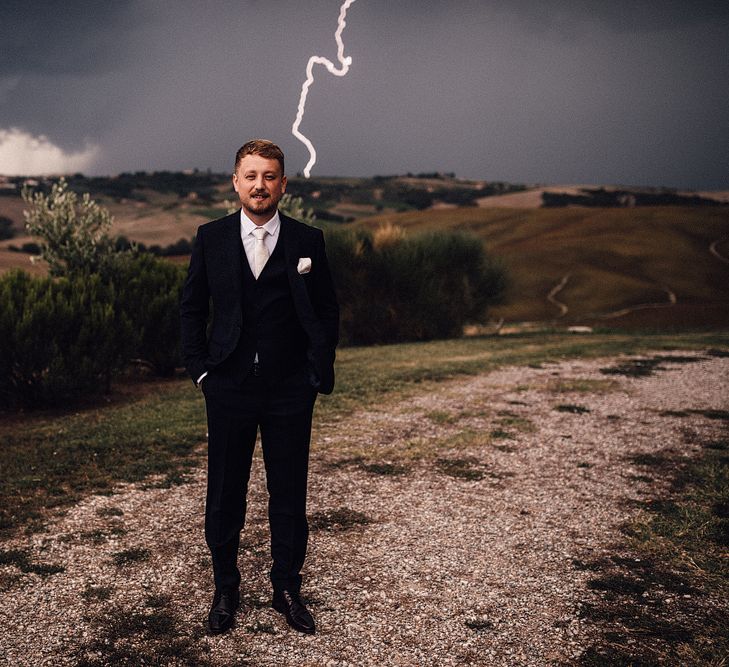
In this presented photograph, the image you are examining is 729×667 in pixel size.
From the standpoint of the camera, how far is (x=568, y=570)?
4.75 metres

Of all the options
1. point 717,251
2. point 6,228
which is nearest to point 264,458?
point 717,251

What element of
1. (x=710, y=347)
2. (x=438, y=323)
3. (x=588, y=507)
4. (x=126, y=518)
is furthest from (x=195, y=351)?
(x=438, y=323)

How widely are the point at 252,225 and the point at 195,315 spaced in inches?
23.3

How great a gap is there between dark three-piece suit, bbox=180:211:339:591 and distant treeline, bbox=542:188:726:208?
270 feet

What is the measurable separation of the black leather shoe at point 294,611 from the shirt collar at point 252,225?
208 centimetres

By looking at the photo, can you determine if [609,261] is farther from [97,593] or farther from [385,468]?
[97,593]

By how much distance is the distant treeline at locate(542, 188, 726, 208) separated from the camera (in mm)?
81375

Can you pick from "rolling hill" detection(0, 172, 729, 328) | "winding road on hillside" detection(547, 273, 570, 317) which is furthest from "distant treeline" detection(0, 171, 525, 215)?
"winding road on hillside" detection(547, 273, 570, 317)

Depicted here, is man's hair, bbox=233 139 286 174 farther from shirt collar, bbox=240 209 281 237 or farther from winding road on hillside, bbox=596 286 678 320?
winding road on hillside, bbox=596 286 678 320

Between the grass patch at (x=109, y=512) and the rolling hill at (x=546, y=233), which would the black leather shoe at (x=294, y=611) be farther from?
the rolling hill at (x=546, y=233)

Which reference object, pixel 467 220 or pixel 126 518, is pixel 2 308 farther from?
pixel 467 220

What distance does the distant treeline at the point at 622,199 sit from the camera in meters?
81.4

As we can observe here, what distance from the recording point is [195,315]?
374 centimetres

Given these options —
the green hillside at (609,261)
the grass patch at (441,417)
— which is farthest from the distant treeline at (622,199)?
the grass patch at (441,417)
